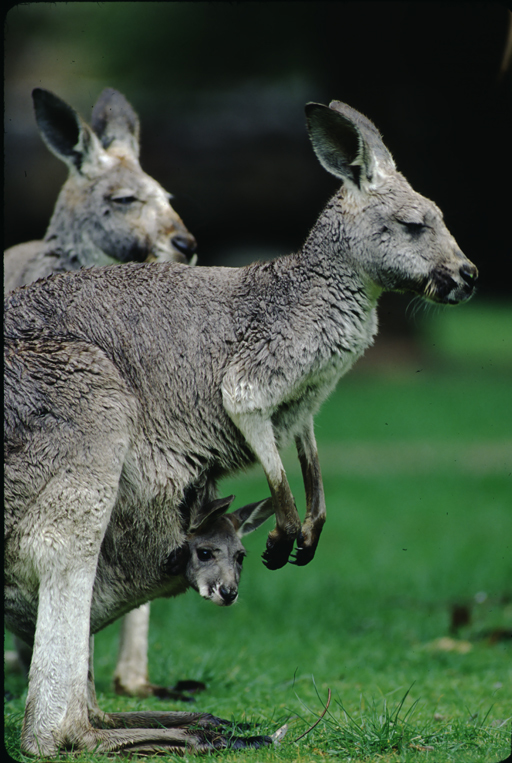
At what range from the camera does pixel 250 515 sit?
389cm

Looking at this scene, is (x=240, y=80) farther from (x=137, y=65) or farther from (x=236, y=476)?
(x=236, y=476)

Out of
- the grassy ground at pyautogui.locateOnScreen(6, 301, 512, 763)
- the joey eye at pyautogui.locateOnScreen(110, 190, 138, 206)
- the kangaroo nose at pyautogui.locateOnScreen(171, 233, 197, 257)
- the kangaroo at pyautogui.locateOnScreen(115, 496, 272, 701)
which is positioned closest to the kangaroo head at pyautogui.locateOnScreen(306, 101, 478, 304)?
the kangaroo nose at pyautogui.locateOnScreen(171, 233, 197, 257)

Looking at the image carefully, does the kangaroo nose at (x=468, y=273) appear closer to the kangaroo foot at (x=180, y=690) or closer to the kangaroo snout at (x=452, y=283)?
the kangaroo snout at (x=452, y=283)

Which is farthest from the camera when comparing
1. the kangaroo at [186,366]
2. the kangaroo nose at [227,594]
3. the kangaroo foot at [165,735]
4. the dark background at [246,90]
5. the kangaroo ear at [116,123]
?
the dark background at [246,90]

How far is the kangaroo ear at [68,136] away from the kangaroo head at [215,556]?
2153 mm

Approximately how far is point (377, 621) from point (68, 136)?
12.8 ft

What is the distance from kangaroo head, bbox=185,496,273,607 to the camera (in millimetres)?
3504

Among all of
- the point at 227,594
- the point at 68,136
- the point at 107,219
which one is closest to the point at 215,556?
the point at 227,594

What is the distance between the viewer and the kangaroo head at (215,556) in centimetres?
350

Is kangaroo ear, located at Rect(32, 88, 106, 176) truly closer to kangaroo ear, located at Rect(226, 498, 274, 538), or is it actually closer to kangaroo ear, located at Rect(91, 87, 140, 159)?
kangaroo ear, located at Rect(91, 87, 140, 159)

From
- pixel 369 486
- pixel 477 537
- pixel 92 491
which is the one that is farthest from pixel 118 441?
pixel 369 486

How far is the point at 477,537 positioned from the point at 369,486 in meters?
1.95

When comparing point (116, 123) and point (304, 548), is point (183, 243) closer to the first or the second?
point (116, 123)

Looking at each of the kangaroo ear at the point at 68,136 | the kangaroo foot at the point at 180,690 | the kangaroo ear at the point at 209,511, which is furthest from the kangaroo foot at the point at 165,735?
the kangaroo ear at the point at 68,136
